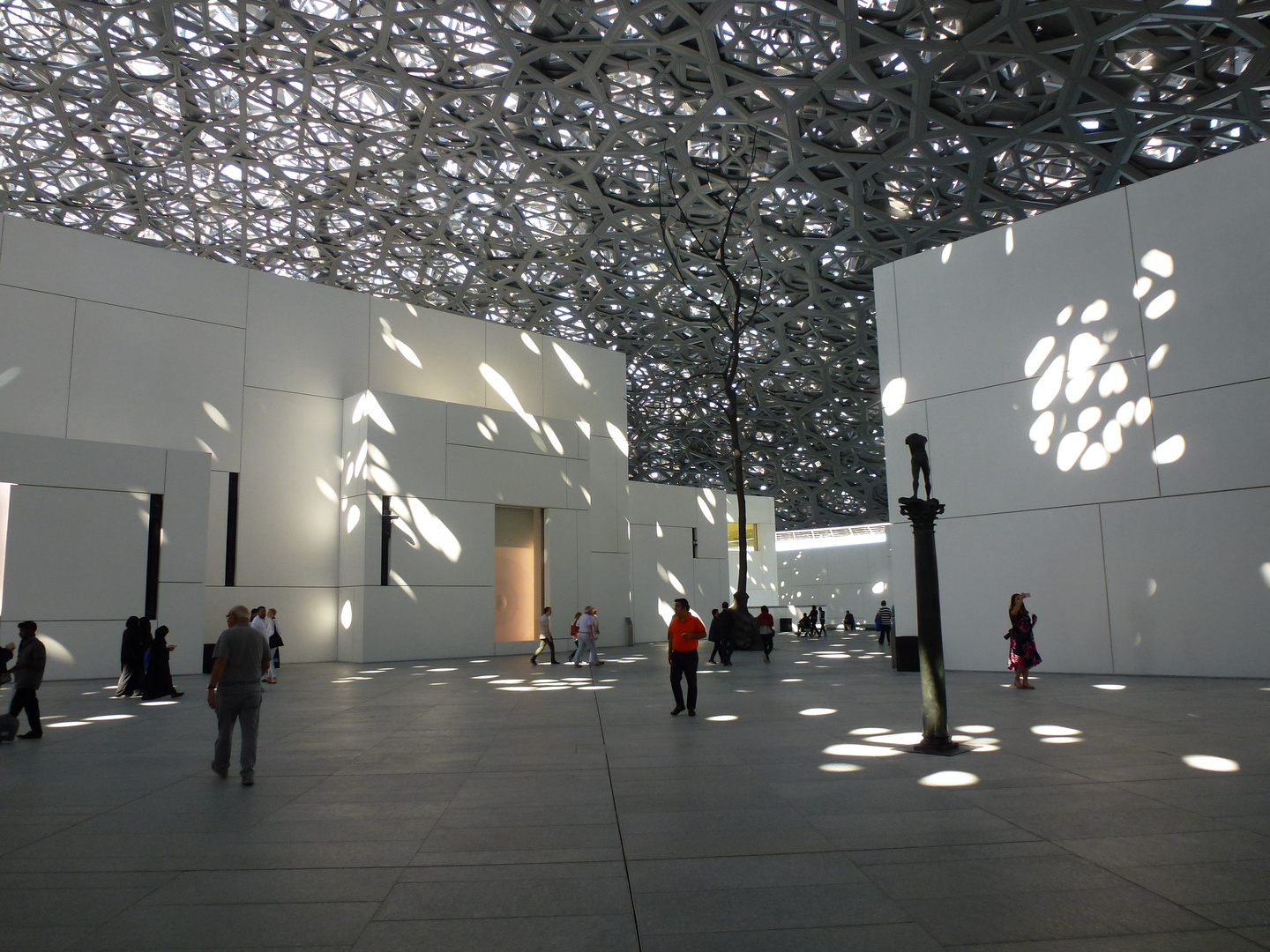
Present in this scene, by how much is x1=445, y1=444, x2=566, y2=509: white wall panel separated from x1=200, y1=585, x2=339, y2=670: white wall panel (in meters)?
4.02

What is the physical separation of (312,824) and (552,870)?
182 centimetres

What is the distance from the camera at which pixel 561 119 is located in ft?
80.8

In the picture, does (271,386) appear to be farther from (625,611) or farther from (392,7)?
(625,611)

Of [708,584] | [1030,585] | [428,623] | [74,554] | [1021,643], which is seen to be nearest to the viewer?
[1021,643]

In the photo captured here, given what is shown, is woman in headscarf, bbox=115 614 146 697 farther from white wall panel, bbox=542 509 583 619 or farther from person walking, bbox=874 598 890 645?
person walking, bbox=874 598 890 645

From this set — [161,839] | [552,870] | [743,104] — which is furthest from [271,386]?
→ [552,870]

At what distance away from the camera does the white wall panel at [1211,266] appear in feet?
41.1

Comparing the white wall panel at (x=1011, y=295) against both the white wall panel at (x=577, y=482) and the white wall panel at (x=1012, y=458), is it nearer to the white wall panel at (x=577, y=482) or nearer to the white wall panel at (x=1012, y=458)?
the white wall panel at (x=1012, y=458)

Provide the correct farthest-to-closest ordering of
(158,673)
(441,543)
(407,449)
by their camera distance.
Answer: (441,543) → (407,449) → (158,673)

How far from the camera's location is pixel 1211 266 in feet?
42.4

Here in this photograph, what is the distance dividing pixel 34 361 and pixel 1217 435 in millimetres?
21800

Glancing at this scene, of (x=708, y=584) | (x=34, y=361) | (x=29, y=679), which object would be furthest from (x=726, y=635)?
(x=34, y=361)

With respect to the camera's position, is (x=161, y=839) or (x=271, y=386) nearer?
(x=161, y=839)

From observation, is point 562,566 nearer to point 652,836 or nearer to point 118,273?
point 118,273
